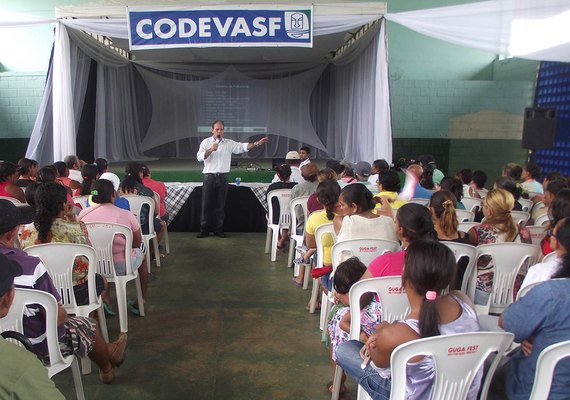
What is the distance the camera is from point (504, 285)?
2.50 m

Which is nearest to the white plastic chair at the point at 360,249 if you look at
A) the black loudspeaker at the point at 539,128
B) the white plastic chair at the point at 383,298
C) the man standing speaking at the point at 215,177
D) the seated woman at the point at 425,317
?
the white plastic chair at the point at 383,298

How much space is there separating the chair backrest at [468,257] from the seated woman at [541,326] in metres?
0.88

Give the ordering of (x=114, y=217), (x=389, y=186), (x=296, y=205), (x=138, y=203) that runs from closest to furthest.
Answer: (x=114, y=217) < (x=389, y=186) < (x=138, y=203) < (x=296, y=205)

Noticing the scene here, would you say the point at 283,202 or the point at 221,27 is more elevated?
the point at 221,27

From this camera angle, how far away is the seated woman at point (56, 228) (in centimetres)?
237

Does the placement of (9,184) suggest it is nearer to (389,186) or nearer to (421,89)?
(389,186)

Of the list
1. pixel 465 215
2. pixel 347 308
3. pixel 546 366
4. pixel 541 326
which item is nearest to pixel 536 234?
pixel 465 215

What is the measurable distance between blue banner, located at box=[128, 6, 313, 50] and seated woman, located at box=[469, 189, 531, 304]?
122 inches

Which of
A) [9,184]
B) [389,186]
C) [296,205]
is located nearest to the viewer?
[389,186]

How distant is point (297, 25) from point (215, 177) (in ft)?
6.09

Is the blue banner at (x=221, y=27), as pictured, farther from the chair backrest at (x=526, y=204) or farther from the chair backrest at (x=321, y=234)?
the chair backrest at (x=321, y=234)

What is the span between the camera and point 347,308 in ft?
6.88

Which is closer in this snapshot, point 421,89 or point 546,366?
point 546,366

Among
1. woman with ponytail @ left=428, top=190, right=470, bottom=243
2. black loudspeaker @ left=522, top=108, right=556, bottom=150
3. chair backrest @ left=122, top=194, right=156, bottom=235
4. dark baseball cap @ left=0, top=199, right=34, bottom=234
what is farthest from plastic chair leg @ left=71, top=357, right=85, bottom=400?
black loudspeaker @ left=522, top=108, right=556, bottom=150
